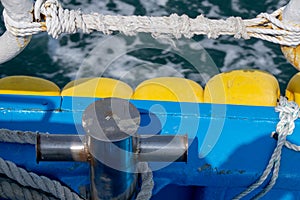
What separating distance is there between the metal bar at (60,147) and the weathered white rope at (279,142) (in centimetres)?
69

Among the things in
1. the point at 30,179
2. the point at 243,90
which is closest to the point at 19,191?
the point at 30,179

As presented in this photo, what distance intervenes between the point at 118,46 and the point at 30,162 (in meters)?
2.11

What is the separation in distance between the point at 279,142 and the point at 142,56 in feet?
6.80

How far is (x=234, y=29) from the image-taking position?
1.60 meters

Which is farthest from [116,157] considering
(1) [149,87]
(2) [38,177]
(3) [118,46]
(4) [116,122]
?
(3) [118,46]

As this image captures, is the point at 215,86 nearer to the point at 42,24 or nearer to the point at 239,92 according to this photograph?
the point at 239,92

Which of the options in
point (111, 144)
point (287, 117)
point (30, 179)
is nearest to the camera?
point (111, 144)

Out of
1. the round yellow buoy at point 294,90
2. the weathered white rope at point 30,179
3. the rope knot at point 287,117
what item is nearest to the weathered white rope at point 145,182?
the weathered white rope at point 30,179

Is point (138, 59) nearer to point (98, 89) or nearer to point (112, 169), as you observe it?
point (98, 89)

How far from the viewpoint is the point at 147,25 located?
156 centimetres

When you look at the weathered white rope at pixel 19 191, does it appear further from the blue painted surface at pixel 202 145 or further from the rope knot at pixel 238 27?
Result: the rope knot at pixel 238 27

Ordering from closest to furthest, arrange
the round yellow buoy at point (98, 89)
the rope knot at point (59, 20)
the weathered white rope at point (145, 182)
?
1. the weathered white rope at point (145, 182)
2. the rope knot at point (59, 20)
3. the round yellow buoy at point (98, 89)

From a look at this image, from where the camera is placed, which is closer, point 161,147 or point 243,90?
point 161,147

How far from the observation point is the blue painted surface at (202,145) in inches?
64.2
